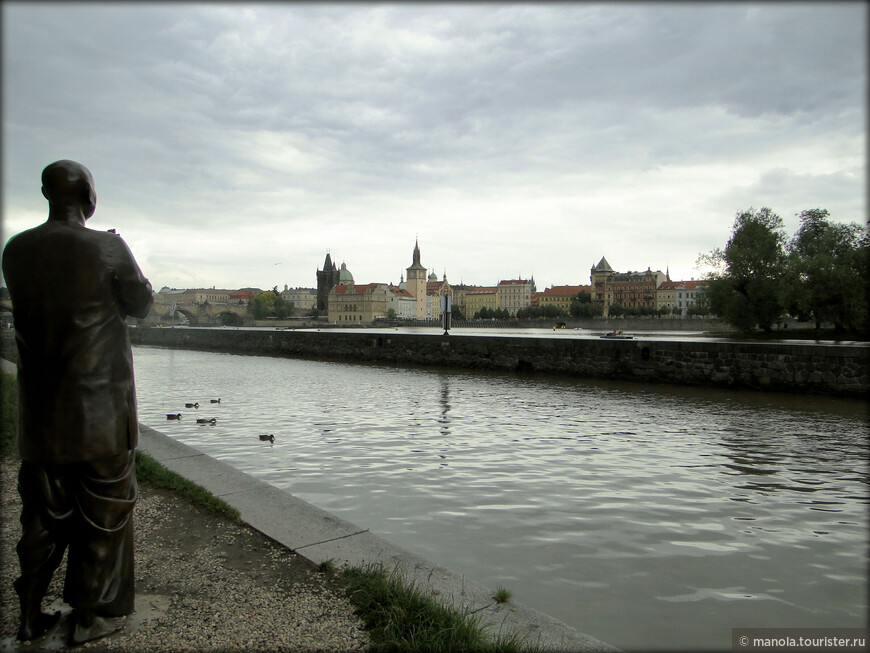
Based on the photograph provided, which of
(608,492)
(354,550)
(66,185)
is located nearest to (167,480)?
(354,550)

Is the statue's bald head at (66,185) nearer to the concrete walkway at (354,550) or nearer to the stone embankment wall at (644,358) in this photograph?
the concrete walkway at (354,550)

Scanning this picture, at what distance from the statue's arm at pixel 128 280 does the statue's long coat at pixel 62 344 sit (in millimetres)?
71

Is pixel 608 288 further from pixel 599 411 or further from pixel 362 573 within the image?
pixel 362 573

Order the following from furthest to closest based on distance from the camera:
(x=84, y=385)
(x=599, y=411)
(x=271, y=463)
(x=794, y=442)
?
(x=599, y=411) < (x=794, y=442) < (x=271, y=463) < (x=84, y=385)

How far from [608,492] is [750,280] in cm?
4692

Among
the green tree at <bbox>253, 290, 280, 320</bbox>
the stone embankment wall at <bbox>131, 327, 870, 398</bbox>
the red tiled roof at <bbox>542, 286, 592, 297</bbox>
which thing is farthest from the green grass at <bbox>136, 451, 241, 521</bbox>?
the red tiled roof at <bbox>542, 286, 592, 297</bbox>

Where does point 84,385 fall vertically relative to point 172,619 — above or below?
above

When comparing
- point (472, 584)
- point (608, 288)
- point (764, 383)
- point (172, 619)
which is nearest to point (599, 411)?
point (764, 383)

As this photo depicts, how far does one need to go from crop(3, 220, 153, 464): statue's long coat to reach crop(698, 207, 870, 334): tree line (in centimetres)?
4379

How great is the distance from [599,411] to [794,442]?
4444 millimetres

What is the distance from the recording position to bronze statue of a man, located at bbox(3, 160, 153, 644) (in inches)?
124

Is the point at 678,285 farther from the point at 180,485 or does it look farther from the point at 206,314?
the point at 180,485

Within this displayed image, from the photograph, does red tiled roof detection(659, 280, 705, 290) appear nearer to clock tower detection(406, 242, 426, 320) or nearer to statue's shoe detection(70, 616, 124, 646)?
clock tower detection(406, 242, 426, 320)

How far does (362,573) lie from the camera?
154 inches
